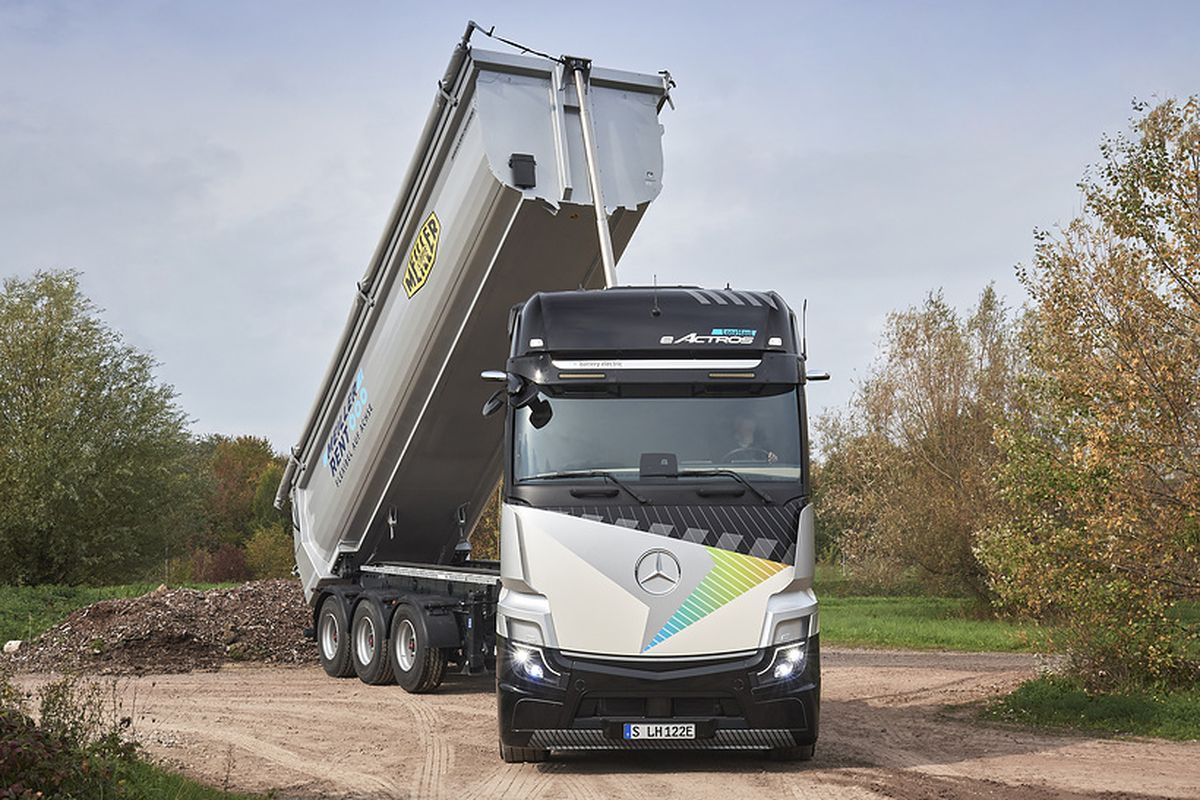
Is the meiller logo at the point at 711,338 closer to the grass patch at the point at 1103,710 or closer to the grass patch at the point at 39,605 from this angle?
the grass patch at the point at 1103,710

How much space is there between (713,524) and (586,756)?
239 centimetres

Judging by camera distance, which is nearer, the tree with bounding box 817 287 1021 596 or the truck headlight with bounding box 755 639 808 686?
the truck headlight with bounding box 755 639 808 686

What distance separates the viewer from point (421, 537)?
1494 cm

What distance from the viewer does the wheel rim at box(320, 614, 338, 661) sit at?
15.6 m

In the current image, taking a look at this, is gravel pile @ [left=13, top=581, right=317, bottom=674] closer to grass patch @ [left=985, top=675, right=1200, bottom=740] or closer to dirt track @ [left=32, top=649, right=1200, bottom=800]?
dirt track @ [left=32, top=649, right=1200, bottom=800]

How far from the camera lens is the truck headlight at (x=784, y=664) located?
8.82 metres

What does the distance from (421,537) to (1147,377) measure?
26.7 ft

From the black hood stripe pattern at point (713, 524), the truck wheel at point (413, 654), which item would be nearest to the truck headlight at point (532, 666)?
the black hood stripe pattern at point (713, 524)

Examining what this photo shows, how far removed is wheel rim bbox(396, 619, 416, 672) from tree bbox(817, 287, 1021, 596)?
16302mm

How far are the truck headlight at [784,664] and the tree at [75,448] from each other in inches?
1105

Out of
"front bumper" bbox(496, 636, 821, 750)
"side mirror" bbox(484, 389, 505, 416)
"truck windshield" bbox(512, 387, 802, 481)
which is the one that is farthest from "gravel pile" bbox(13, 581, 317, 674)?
"truck windshield" bbox(512, 387, 802, 481)

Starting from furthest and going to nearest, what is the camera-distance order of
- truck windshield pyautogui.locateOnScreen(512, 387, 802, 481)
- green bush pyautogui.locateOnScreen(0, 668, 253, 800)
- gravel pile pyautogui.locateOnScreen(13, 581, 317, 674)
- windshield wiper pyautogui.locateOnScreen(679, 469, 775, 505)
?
gravel pile pyautogui.locateOnScreen(13, 581, 317, 674), truck windshield pyautogui.locateOnScreen(512, 387, 802, 481), windshield wiper pyautogui.locateOnScreen(679, 469, 775, 505), green bush pyautogui.locateOnScreen(0, 668, 253, 800)

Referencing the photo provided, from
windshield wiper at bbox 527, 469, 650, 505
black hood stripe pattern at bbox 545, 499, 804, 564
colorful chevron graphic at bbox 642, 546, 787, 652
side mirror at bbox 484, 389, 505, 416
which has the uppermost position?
side mirror at bbox 484, 389, 505, 416

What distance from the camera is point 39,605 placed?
2512 cm
